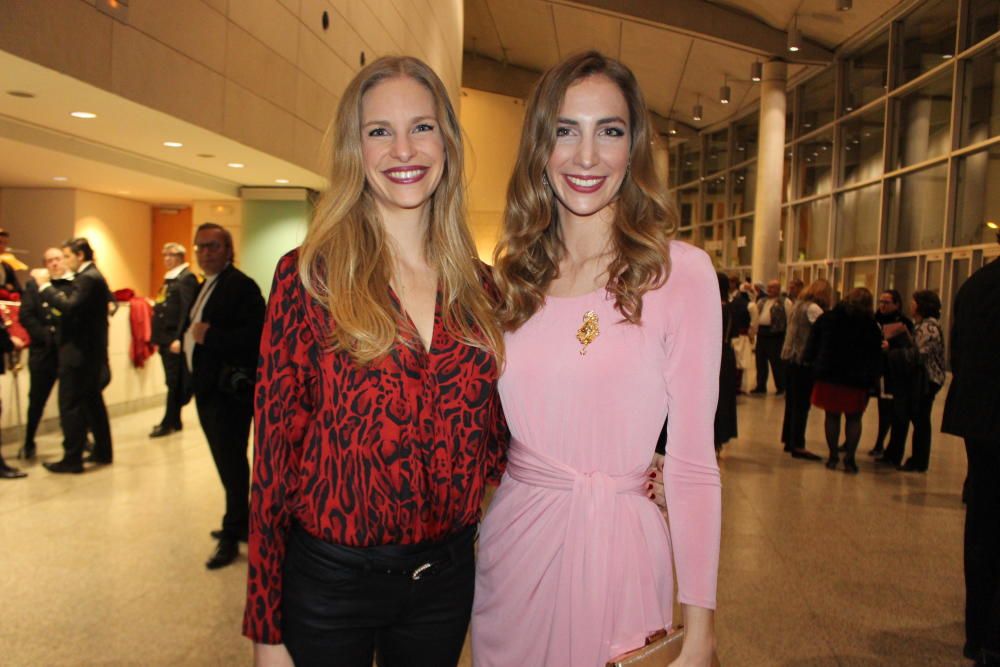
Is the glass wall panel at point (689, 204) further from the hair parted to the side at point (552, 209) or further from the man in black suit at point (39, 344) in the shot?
the hair parted to the side at point (552, 209)

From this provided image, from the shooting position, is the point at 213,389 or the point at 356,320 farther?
the point at 213,389

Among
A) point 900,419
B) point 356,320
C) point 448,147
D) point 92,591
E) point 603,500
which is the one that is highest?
point 448,147

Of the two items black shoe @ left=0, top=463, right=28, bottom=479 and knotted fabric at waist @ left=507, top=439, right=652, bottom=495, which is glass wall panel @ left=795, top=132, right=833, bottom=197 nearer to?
black shoe @ left=0, top=463, right=28, bottom=479

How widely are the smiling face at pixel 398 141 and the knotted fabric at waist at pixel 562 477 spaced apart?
0.65 meters

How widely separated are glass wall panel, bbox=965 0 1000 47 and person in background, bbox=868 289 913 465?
590 centimetres

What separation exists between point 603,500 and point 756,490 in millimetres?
5159

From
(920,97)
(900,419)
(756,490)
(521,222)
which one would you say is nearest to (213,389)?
(521,222)

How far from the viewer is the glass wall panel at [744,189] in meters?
22.1

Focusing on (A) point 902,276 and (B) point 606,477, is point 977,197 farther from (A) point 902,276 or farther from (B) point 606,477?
(B) point 606,477

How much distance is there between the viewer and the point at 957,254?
12250 millimetres

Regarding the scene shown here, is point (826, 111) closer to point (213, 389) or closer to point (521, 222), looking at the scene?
point (213, 389)

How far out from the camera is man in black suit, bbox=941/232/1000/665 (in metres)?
3.41

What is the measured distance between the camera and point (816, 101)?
17.9 metres

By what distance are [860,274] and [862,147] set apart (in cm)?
251
